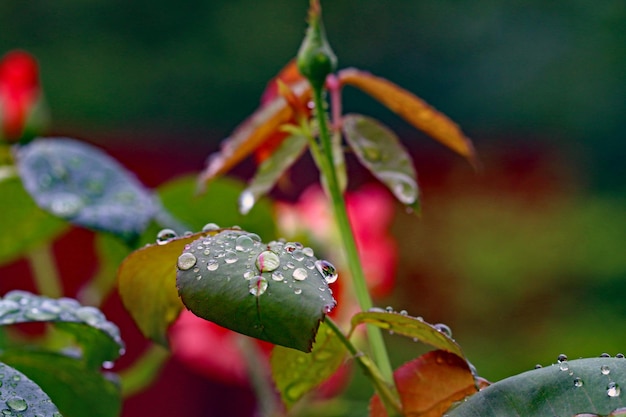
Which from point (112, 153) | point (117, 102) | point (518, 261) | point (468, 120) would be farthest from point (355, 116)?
point (117, 102)

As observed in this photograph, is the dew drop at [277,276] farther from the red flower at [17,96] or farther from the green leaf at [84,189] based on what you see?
the red flower at [17,96]

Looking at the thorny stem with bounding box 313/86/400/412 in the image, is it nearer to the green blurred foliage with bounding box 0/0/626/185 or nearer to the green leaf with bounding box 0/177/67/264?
the green leaf with bounding box 0/177/67/264

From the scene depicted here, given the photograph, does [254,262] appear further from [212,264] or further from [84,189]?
[84,189]

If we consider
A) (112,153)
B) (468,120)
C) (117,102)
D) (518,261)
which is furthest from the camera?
(117,102)

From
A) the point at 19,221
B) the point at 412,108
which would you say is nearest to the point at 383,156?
the point at 412,108

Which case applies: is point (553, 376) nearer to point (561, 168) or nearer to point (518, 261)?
point (518, 261)

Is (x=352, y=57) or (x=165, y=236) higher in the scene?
(x=352, y=57)

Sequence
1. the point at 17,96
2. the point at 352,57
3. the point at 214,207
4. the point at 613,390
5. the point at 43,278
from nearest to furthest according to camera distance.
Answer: the point at 613,390 → the point at 214,207 → the point at 17,96 → the point at 43,278 → the point at 352,57
